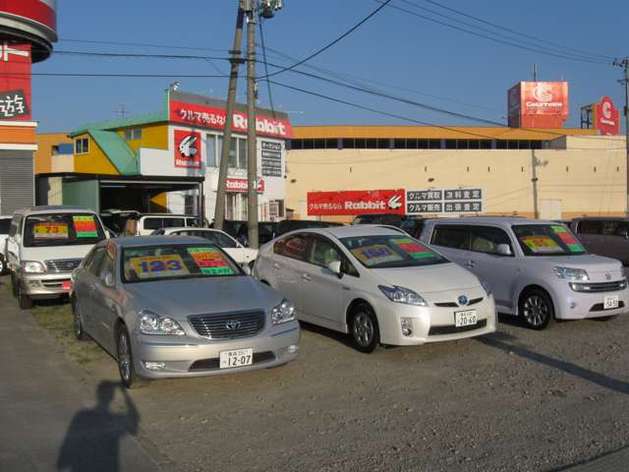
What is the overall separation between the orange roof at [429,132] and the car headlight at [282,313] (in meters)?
49.4

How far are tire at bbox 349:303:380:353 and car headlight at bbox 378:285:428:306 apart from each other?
339mm

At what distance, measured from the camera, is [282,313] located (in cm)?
701

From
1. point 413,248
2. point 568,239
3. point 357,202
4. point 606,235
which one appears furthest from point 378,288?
point 357,202

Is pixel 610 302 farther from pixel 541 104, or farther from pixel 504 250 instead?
pixel 541 104

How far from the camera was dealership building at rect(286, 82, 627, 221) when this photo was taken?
52.6m

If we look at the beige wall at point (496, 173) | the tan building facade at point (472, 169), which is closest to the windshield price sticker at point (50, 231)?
the tan building facade at point (472, 169)

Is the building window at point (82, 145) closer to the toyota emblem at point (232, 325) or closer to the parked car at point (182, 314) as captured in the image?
the parked car at point (182, 314)

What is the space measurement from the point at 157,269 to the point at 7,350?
2635 mm

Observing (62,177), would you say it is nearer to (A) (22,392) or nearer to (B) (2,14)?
(B) (2,14)

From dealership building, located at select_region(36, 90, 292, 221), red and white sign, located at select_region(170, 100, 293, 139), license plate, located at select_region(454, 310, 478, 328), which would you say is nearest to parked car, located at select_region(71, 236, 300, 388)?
license plate, located at select_region(454, 310, 478, 328)

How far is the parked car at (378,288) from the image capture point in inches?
308

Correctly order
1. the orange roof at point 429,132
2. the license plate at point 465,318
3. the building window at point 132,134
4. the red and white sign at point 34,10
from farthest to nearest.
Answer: the orange roof at point 429,132
the building window at point 132,134
the red and white sign at point 34,10
the license plate at point 465,318

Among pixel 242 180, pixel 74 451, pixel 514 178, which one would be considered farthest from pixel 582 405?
pixel 514 178

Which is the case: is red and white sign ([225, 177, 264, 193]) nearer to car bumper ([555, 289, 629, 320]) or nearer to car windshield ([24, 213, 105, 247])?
car windshield ([24, 213, 105, 247])
